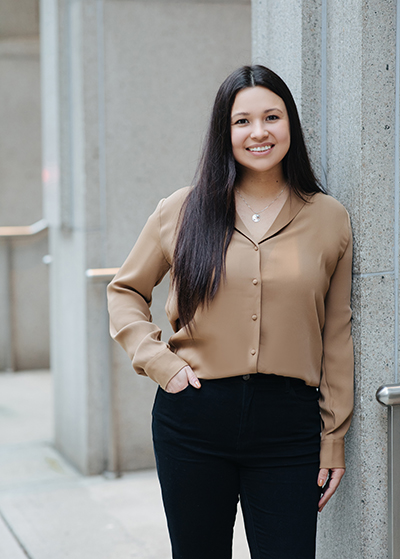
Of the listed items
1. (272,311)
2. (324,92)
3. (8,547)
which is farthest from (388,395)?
(8,547)

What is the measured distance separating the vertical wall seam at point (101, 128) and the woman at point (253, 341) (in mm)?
2286

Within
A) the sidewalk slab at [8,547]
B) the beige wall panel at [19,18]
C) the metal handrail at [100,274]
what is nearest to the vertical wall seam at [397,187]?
the sidewalk slab at [8,547]

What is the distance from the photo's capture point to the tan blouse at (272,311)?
1.95 meters

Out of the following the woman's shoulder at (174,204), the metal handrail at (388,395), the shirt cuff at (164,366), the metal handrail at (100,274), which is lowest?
the metal handrail at (388,395)

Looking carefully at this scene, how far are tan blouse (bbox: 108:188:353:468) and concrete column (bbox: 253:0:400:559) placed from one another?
97 mm

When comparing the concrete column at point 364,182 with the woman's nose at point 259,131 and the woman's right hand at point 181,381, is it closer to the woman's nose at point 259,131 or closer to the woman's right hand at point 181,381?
the woman's nose at point 259,131

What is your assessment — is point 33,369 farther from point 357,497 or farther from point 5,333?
point 357,497

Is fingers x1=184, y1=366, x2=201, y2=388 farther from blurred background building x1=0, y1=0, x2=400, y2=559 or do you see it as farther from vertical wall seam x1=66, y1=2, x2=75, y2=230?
vertical wall seam x1=66, y1=2, x2=75, y2=230

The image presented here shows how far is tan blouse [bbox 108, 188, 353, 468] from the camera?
195 centimetres

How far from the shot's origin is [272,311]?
1.96 meters

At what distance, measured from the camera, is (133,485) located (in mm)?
4312

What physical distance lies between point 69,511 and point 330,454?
7.45 feet

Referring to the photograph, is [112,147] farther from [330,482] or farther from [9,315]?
[9,315]

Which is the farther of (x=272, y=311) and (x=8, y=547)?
(x=8, y=547)
